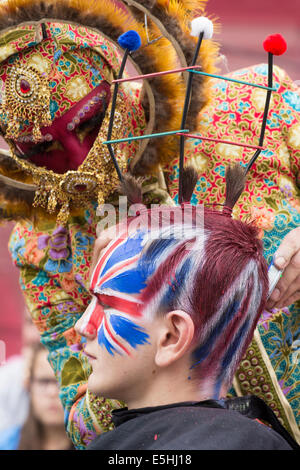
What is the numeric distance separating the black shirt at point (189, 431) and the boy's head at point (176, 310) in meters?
0.03

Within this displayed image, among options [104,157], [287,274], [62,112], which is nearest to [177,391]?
[287,274]

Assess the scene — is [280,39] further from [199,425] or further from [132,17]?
[199,425]

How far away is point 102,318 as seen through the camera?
119 centimetres

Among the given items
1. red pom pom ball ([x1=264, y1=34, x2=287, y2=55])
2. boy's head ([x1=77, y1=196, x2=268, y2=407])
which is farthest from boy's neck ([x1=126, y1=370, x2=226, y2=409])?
red pom pom ball ([x1=264, y1=34, x2=287, y2=55])

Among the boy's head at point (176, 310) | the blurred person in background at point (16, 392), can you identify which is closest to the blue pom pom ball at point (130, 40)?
the boy's head at point (176, 310)

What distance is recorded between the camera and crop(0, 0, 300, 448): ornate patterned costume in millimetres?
1467

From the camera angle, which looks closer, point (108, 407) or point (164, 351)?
point (164, 351)

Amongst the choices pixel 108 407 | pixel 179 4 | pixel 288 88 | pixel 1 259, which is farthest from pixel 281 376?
pixel 1 259

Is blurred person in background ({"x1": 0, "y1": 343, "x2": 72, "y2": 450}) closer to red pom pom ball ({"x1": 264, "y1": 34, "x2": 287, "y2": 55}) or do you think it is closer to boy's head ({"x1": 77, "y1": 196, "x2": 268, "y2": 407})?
boy's head ({"x1": 77, "y1": 196, "x2": 268, "y2": 407})

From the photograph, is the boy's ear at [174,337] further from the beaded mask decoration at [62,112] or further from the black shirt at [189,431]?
the beaded mask decoration at [62,112]

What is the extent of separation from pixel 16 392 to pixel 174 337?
1924 mm

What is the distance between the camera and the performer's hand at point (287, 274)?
1.35m

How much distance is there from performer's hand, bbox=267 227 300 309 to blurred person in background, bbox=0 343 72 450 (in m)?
1.63
